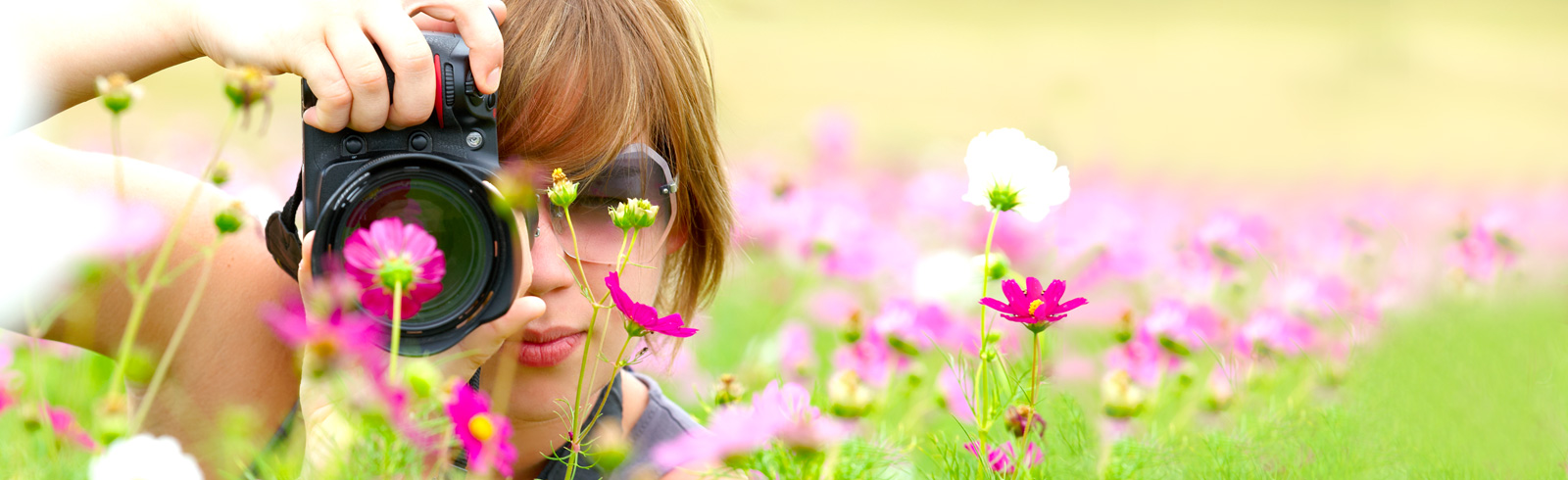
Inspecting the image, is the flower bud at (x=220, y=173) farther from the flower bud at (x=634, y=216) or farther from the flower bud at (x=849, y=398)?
the flower bud at (x=849, y=398)

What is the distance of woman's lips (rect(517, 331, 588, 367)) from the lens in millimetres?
772

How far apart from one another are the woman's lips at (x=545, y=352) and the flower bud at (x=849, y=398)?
20 centimetres

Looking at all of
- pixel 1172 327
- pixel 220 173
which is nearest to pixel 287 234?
pixel 220 173

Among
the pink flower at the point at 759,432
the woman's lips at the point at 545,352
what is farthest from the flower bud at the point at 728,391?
the woman's lips at the point at 545,352

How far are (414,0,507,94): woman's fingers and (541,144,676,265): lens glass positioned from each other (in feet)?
0.37

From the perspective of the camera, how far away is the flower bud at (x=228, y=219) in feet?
1.87

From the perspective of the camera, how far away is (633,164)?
798mm

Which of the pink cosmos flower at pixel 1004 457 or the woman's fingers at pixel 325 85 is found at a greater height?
the woman's fingers at pixel 325 85

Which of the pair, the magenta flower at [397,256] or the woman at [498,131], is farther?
the woman at [498,131]

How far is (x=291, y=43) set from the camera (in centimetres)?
65

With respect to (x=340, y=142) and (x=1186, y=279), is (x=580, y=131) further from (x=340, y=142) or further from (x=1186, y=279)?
(x=1186, y=279)

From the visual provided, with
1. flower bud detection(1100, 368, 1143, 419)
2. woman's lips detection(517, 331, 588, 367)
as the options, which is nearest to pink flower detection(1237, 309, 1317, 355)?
flower bud detection(1100, 368, 1143, 419)

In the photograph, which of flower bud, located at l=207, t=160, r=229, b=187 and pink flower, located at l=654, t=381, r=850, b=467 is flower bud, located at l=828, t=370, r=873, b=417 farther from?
flower bud, located at l=207, t=160, r=229, b=187

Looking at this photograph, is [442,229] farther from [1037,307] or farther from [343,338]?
[1037,307]
